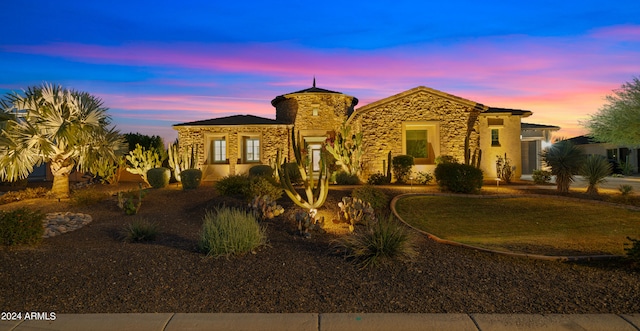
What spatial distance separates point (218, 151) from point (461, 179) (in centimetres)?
1378

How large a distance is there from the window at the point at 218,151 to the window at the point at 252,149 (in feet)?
3.88

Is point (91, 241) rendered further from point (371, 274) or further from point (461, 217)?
point (461, 217)

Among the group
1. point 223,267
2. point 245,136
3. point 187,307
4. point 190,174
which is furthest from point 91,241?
point 245,136

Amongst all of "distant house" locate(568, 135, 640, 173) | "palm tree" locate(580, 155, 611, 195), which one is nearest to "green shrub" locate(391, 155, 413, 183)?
"palm tree" locate(580, 155, 611, 195)

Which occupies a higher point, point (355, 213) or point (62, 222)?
point (355, 213)

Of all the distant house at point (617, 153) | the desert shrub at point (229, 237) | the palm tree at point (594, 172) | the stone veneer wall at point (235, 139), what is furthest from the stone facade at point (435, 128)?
the desert shrub at point (229, 237)

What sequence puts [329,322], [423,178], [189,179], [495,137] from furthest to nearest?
[495,137], [423,178], [189,179], [329,322]

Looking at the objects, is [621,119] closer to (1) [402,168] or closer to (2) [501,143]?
(2) [501,143]

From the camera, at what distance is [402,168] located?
18609 mm

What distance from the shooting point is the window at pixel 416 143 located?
2081 cm

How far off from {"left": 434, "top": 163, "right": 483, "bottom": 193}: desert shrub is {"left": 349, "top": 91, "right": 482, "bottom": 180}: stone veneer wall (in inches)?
207

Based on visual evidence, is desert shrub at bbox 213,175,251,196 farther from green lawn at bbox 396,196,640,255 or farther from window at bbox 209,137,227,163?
window at bbox 209,137,227,163

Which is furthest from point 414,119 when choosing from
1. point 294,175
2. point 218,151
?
point 218,151

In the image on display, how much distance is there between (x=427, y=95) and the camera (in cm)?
1989
